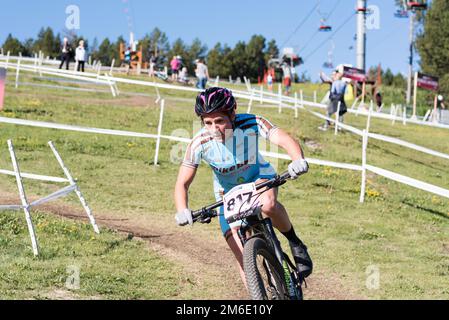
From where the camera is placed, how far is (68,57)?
34125mm

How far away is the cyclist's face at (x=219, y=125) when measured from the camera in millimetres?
5423

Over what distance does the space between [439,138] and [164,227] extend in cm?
2097

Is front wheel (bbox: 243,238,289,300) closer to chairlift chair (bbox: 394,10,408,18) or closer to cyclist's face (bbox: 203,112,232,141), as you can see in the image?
cyclist's face (bbox: 203,112,232,141)

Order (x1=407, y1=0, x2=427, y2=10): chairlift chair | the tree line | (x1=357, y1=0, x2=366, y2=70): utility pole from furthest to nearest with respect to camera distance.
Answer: the tree line, (x1=407, y1=0, x2=427, y2=10): chairlift chair, (x1=357, y1=0, x2=366, y2=70): utility pole

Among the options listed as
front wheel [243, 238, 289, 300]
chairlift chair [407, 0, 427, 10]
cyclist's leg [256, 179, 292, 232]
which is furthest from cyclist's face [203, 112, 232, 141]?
chairlift chair [407, 0, 427, 10]

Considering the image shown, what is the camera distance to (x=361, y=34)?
3941 cm

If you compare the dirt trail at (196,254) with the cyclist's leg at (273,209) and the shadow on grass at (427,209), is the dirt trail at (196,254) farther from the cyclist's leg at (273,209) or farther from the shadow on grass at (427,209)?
the shadow on grass at (427,209)

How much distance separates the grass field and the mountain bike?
200 cm

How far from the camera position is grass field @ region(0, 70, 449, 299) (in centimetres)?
768

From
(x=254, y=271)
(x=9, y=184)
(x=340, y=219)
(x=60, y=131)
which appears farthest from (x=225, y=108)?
(x=60, y=131)

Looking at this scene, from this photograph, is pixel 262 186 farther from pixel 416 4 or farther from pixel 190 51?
pixel 190 51

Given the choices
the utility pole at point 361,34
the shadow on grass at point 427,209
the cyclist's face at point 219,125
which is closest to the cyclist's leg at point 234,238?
the cyclist's face at point 219,125

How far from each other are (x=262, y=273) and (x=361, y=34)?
1417 inches
